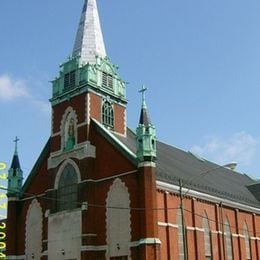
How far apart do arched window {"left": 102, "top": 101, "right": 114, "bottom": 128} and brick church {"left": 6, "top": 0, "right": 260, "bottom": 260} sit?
0.30 ft

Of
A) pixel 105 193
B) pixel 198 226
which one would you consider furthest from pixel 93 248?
pixel 198 226

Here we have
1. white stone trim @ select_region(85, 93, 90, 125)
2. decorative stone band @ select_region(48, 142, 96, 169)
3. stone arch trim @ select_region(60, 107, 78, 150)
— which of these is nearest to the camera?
decorative stone band @ select_region(48, 142, 96, 169)

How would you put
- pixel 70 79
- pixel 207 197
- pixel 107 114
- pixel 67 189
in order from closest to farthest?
→ pixel 67 189, pixel 107 114, pixel 70 79, pixel 207 197

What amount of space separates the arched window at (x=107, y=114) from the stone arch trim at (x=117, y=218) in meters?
→ 6.09

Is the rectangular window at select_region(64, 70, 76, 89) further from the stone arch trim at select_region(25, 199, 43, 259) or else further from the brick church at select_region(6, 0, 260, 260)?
the stone arch trim at select_region(25, 199, 43, 259)

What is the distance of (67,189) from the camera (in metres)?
44.3

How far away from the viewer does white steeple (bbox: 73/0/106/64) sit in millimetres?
47978

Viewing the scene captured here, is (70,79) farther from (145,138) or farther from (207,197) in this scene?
(207,197)

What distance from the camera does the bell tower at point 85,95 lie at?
147ft

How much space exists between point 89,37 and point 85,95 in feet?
23.6

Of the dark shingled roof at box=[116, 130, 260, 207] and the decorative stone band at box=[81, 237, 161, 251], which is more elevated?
the dark shingled roof at box=[116, 130, 260, 207]

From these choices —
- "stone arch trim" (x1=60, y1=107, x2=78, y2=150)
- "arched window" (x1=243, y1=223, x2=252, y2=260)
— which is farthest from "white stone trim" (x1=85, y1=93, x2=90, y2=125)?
"arched window" (x1=243, y1=223, x2=252, y2=260)

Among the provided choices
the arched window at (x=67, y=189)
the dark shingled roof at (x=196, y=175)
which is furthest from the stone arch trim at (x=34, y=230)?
the dark shingled roof at (x=196, y=175)

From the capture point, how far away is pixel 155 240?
37.5 metres
